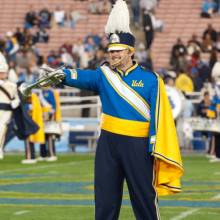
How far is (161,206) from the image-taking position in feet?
45.8

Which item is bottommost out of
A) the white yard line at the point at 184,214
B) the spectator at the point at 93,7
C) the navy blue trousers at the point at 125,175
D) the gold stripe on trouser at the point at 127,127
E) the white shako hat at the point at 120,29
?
the spectator at the point at 93,7

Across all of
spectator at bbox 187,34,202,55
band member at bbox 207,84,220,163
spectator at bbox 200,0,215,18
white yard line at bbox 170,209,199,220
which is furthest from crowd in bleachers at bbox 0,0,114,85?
white yard line at bbox 170,209,199,220

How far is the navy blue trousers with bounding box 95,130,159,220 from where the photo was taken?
941 cm

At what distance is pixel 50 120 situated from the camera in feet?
81.7

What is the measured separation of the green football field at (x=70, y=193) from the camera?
510 inches

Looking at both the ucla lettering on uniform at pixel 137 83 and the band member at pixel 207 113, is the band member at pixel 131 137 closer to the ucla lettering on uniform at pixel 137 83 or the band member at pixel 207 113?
the ucla lettering on uniform at pixel 137 83

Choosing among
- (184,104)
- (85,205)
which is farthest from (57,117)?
(85,205)

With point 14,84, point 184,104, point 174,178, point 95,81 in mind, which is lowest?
point 184,104

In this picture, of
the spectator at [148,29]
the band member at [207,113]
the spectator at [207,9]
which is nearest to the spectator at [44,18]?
the spectator at [148,29]

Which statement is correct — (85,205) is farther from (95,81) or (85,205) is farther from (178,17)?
(178,17)

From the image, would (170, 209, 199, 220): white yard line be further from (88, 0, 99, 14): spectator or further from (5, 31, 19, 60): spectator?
(88, 0, 99, 14): spectator

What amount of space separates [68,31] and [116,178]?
29.0 meters

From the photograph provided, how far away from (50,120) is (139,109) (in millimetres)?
15464

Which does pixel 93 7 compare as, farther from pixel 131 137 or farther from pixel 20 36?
pixel 131 137
